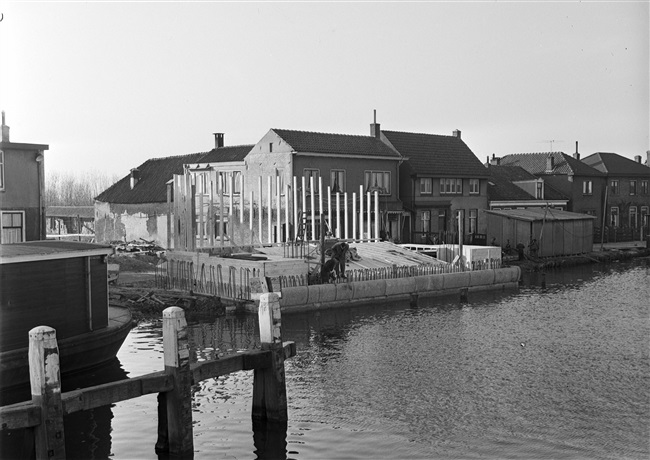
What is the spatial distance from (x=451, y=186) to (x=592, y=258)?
36.0 feet

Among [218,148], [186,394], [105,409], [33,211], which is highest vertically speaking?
[218,148]

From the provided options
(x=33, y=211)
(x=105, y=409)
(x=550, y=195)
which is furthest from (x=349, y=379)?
(x=550, y=195)

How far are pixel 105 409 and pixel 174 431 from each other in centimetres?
435

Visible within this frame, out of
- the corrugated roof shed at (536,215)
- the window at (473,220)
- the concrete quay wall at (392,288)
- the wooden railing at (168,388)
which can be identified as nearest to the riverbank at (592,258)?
Answer: the corrugated roof shed at (536,215)

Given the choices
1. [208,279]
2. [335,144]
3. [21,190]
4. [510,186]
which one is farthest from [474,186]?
[21,190]

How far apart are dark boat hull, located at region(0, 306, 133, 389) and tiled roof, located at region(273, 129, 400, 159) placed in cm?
2710

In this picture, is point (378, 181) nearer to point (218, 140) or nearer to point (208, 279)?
point (218, 140)

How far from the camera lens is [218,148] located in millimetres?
57531

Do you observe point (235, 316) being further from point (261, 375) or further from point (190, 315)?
point (261, 375)

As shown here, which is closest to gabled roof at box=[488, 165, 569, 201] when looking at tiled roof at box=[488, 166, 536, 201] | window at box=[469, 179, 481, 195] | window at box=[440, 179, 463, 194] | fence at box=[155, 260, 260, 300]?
tiled roof at box=[488, 166, 536, 201]

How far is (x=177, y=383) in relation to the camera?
1495cm

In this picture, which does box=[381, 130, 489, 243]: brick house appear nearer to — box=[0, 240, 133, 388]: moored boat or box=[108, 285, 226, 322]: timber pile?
box=[108, 285, 226, 322]: timber pile

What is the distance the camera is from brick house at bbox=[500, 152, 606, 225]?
7236 cm

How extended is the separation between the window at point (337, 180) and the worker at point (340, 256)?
51.5ft
